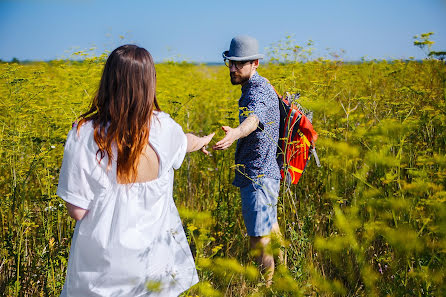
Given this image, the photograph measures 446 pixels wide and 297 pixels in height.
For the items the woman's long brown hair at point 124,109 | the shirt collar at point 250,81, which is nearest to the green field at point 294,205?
the shirt collar at point 250,81

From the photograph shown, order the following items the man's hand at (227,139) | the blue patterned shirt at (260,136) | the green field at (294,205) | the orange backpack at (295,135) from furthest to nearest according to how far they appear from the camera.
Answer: the orange backpack at (295,135) < the blue patterned shirt at (260,136) < the man's hand at (227,139) < the green field at (294,205)

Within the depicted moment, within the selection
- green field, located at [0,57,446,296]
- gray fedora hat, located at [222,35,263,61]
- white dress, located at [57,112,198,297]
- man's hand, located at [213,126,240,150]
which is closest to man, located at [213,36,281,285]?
gray fedora hat, located at [222,35,263,61]

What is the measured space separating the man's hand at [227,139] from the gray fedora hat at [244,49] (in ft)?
1.66

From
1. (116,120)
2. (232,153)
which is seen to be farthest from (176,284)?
(232,153)

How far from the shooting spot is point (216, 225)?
10.4 ft

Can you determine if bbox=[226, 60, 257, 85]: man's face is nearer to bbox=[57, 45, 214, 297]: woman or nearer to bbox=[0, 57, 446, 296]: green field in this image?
bbox=[0, 57, 446, 296]: green field

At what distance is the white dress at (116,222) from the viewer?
1.45m

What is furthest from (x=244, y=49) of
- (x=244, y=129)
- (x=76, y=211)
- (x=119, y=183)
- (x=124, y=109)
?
(x=76, y=211)

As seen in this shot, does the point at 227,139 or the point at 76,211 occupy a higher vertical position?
the point at 227,139

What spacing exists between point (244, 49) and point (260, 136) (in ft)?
1.76

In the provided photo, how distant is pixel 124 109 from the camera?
149 cm

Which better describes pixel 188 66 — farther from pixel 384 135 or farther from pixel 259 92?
pixel 384 135

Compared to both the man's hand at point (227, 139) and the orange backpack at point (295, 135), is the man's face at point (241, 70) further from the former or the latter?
the man's hand at point (227, 139)

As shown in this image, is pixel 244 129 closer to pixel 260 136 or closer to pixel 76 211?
pixel 260 136
